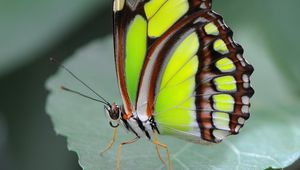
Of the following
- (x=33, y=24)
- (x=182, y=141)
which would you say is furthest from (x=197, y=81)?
(x=33, y=24)

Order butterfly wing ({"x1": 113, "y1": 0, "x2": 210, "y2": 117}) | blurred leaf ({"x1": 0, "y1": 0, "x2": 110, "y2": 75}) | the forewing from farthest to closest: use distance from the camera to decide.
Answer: blurred leaf ({"x1": 0, "y1": 0, "x2": 110, "y2": 75}) → the forewing → butterfly wing ({"x1": 113, "y1": 0, "x2": 210, "y2": 117})

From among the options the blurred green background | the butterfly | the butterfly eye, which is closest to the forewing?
the butterfly

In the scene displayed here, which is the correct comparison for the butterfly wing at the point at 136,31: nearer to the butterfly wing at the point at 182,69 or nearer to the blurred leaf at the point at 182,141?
the butterfly wing at the point at 182,69

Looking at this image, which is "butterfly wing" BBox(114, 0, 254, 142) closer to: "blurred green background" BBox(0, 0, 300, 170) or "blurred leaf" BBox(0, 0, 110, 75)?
"blurred green background" BBox(0, 0, 300, 170)

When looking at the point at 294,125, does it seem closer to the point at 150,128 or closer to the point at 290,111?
the point at 290,111

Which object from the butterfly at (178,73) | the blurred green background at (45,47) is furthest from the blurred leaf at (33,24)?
the butterfly at (178,73)

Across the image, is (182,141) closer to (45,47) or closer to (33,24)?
(45,47)
